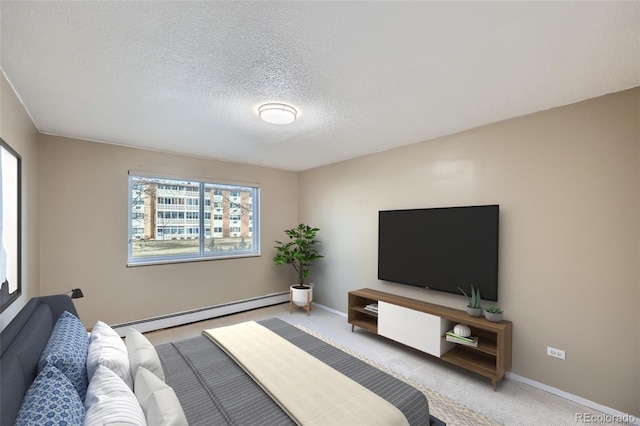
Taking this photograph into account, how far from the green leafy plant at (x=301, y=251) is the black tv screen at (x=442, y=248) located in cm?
139

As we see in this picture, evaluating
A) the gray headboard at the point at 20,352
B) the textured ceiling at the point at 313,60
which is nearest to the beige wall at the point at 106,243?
the textured ceiling at the point at 313,60

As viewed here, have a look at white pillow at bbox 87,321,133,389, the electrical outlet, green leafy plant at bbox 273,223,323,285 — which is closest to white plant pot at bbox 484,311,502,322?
the electrical outlet

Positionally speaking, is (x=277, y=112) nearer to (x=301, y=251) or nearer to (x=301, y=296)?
(x=301, y=251)

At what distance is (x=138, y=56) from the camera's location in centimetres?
175

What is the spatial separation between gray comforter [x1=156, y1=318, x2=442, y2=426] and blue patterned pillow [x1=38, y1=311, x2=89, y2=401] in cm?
48

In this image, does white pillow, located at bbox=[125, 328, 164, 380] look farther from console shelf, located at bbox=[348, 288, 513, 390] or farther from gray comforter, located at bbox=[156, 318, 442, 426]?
console shelf, located at bbox=[348, 288, 513, 390]

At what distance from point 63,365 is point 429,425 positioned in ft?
6.51

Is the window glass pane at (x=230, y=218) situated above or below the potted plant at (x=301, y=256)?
above

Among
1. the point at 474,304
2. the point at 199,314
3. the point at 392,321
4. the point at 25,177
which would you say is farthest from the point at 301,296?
the point at 25,177

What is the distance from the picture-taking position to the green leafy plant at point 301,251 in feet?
15.7

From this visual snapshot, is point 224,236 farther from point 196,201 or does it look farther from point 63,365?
point 63,365

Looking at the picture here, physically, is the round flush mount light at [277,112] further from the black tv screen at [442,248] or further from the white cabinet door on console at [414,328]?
the white cabinet door on console at [414,328]

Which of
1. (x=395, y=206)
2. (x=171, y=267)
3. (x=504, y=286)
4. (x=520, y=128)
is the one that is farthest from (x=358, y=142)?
(x=171, y=267)

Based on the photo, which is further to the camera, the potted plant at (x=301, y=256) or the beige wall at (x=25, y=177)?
the potted plant at (x=301, y=256)
